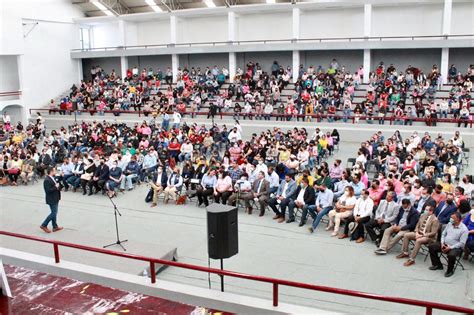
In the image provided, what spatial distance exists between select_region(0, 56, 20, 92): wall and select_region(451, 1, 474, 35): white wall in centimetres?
2806

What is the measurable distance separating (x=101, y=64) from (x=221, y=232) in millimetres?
32329

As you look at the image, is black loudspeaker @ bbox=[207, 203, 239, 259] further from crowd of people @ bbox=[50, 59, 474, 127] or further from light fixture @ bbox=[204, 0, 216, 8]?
light fixture @ bbox=[204, 0, 216, 8]

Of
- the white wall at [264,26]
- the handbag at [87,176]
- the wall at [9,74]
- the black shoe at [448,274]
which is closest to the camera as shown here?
the black shoe at [448,274]

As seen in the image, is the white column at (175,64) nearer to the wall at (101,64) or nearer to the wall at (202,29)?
the wall at (202,29)

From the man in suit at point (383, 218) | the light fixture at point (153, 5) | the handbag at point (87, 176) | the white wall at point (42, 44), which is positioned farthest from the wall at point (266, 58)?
the man in suit at point (383, 218)

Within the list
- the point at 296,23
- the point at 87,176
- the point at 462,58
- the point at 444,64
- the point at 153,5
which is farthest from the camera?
the point at 153,5

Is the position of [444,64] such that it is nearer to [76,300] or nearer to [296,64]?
[296,64]

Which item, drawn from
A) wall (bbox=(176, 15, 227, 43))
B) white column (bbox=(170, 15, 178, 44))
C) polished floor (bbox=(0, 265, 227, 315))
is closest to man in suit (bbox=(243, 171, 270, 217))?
polished floor (bbox=(0, 265, 227, 315))

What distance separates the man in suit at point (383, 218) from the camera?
9.51 metres

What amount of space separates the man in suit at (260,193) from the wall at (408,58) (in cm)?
1801

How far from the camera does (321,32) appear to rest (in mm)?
29062

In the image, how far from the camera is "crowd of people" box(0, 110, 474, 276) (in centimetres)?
926

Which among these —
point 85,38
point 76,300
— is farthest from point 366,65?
point 76,300

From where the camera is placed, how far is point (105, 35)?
3581cm
